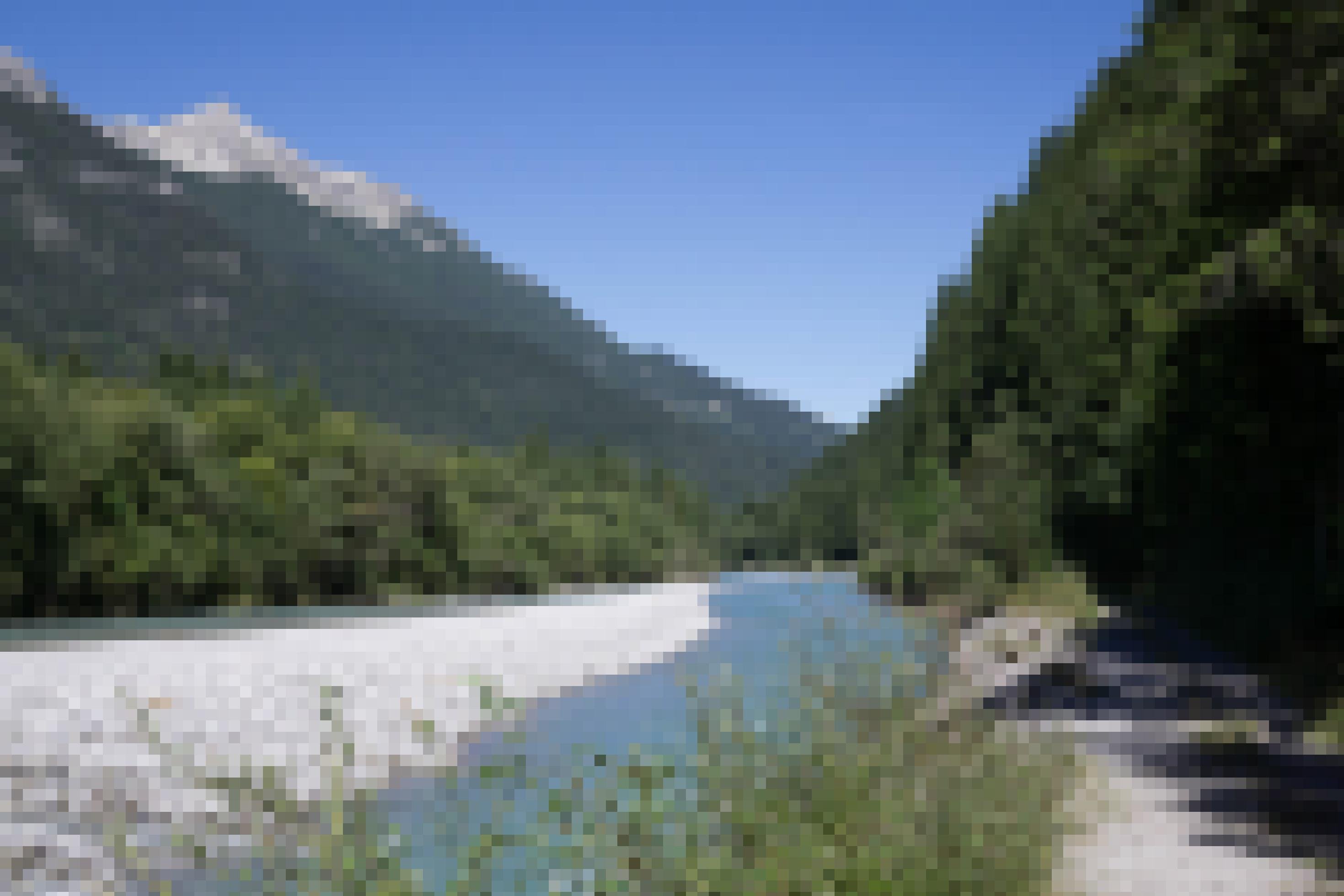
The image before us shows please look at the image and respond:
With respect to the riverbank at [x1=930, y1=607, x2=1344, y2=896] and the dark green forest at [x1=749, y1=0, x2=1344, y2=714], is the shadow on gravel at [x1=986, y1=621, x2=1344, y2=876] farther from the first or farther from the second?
the dark green forest at [x1=749, y1=0, x2=1344, y2=714]

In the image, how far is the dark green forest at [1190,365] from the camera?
12828mm

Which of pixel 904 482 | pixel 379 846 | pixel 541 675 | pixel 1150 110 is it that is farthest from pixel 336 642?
pixel 904 482

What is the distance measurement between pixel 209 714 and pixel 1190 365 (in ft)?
52.3

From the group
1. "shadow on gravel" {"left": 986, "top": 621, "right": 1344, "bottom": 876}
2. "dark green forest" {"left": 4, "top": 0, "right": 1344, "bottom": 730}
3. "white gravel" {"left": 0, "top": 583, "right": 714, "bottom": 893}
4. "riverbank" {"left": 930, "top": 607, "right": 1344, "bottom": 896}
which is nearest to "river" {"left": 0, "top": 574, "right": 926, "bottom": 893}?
"white gravel" {"left": 0, "top": 583, "right": 714, "bottom": 893}

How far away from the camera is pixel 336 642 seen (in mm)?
32844

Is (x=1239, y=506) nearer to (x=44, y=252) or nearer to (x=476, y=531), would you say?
(x=476, y=531)

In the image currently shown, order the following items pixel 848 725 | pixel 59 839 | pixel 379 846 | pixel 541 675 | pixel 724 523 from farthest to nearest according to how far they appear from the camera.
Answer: pixel 724 523, pixel 541 675, pixel 59 839, pixel 848 725, pixel 379 846

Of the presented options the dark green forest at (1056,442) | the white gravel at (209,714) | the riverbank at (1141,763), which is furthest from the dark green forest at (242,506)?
the riverbank at (1141,763)

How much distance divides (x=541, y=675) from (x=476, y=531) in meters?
56.9

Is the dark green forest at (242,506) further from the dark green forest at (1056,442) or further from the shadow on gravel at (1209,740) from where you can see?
the shadow on gravel at (1209,740)

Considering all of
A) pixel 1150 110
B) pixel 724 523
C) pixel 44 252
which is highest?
pixel 44 252

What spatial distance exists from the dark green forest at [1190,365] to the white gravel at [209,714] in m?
10.2

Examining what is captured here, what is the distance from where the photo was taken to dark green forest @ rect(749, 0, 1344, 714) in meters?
12.8

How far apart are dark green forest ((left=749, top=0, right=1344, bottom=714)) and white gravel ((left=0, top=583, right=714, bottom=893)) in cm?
1023
